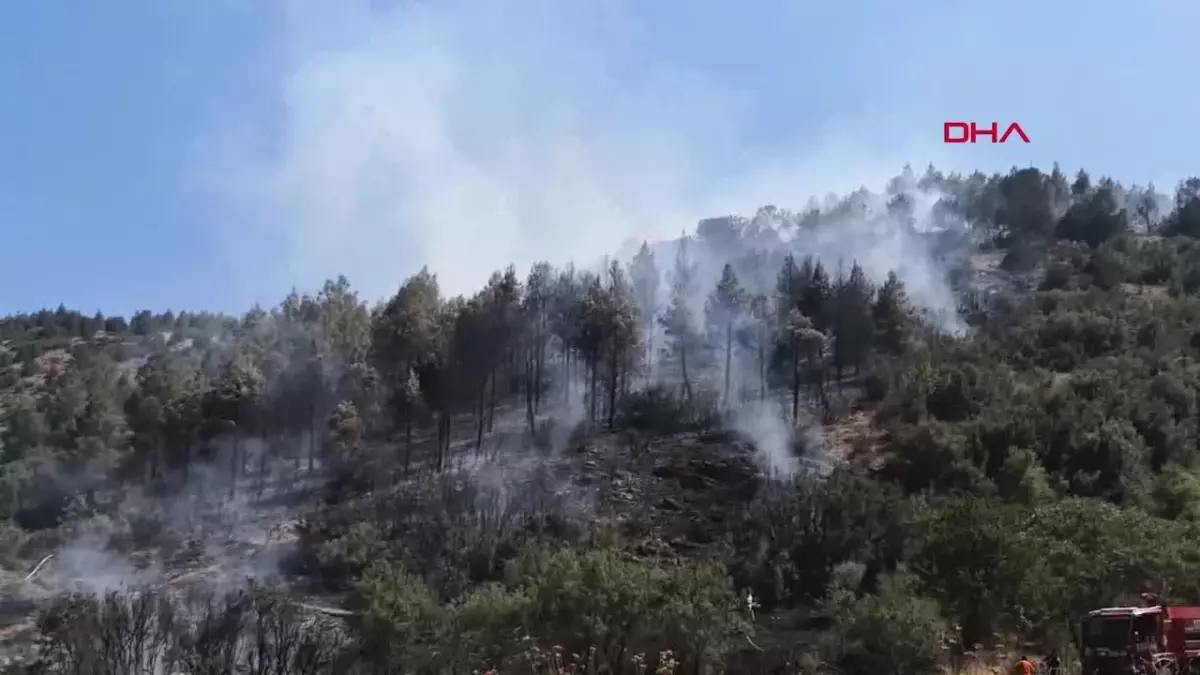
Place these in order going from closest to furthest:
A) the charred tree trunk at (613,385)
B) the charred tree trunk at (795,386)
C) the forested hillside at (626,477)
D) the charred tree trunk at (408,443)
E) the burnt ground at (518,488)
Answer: the forested hillside at (626,477) < the burnt ground at (518,488) < the charred tree trunk at (408,443) < the charred tree trunk at (613,385) < the charred tree trunk at (795,386)

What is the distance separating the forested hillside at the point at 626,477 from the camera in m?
34.5

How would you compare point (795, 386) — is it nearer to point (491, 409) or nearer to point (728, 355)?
point (728, 355)

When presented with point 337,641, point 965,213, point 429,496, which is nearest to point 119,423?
point 429,496

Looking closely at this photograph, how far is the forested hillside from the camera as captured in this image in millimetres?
34469

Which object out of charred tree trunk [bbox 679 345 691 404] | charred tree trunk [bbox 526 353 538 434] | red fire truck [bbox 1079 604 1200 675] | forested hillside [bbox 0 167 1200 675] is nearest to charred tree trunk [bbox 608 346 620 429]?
forested hillside [bbox 0 167 1200 675]

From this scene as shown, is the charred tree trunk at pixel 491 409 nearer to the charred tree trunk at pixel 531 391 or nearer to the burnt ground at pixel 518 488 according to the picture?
the burnt ground at pixel 518 488

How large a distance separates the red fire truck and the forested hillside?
16.4ft

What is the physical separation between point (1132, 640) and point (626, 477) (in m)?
35.0

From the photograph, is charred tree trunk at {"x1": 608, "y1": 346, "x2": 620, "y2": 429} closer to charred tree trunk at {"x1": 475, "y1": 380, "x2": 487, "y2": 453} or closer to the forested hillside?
the forested hillside

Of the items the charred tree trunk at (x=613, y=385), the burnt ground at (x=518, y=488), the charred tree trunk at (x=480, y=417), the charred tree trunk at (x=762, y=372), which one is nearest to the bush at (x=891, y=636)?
the burnt ground at (x=518, y=488)

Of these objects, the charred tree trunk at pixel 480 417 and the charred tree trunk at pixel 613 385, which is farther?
the charred tree trunk at pixel 613 385

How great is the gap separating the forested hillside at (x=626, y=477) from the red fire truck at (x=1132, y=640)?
5.01m

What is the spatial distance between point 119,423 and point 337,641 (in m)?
39.5

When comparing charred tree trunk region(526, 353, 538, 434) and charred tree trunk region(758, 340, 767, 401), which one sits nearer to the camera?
charred tree trunk region(526, 353, 538, 434)
